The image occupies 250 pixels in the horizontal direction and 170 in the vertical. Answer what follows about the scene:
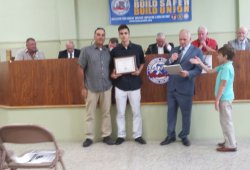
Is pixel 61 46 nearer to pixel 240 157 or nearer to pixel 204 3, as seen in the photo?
pixel 204 3

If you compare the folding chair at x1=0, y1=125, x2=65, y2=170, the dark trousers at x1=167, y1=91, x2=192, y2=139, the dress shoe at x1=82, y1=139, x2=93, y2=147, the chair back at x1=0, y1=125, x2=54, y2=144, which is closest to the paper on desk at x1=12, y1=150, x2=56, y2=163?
the folding chair at x1=0, y1=125, x2=65, y2=170

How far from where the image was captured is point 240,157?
4074 mm

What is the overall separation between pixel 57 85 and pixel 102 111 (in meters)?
0.76

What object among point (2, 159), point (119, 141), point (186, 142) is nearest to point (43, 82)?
point (119, 141)

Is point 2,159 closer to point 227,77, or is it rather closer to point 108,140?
point 108,140

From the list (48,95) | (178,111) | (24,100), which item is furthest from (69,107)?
(178,111)

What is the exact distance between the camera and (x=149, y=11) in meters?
8.07

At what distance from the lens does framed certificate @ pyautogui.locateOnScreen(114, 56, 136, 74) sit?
187 inches

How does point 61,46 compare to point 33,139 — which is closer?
point 33,139

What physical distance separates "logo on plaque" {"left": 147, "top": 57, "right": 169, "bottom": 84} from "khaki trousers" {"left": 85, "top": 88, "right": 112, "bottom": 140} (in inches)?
25.1

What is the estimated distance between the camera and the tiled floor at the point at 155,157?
386cm

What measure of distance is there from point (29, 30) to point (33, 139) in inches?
245

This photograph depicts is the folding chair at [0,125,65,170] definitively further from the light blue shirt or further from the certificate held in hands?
the light blue shirt

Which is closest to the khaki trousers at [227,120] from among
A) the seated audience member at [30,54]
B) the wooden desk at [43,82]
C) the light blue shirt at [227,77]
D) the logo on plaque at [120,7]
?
the light blue shirt at [227,77]
